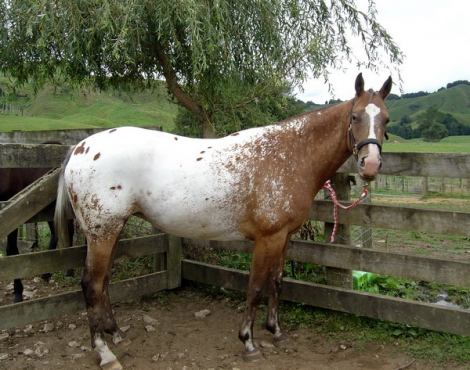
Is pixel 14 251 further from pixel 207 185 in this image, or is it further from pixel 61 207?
pixel 207 185

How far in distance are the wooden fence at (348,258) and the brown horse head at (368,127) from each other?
712 millimetres

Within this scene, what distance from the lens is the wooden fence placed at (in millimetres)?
3211

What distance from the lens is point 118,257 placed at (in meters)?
4.06

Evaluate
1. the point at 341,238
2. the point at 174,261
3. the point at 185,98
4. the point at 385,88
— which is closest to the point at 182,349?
the point at 174,261

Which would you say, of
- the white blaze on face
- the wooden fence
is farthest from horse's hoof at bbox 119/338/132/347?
the white blaze on face

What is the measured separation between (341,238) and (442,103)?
119m

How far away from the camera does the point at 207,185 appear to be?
3197 millimetres

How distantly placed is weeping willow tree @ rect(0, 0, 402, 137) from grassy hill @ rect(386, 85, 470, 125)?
99.1 metres

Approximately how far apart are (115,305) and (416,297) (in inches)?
137

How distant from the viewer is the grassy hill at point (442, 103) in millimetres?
99562

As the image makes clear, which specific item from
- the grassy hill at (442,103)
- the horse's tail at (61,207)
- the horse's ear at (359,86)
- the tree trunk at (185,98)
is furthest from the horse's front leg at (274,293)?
the grassy hill at (442,103)

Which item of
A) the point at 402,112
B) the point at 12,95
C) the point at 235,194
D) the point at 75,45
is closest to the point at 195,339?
the point at 235,194

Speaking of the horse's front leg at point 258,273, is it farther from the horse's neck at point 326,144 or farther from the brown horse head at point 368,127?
the brown horse head at point 368,127

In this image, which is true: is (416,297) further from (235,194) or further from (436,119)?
(436,119)
